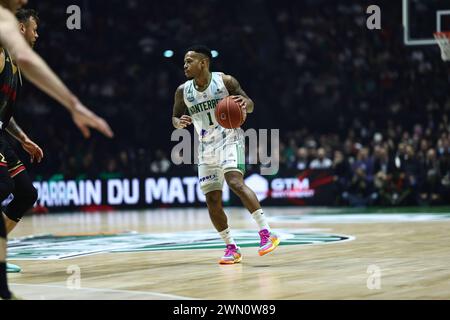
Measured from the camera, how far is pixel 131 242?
11461mm

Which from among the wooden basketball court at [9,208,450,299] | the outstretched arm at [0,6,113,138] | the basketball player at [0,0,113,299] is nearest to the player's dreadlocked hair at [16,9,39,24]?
the wooden basketball court at [9,208,450,299]

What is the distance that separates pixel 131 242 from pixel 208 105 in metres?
3.18

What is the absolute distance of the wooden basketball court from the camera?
6285mm

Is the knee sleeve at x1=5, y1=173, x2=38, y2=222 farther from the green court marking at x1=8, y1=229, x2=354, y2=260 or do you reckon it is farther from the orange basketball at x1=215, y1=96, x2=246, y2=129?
the orange basketball at x1=215, y1=96, x2=246, y2=129

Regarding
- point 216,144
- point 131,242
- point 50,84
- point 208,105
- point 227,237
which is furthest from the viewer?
point 131,242

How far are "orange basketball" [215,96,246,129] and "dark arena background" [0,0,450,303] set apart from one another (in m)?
1.40

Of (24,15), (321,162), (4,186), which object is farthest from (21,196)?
(321,162)

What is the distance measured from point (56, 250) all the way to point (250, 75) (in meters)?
15.3

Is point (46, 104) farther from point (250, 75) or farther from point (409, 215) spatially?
point (409, 215)

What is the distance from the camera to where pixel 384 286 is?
20.9 ft

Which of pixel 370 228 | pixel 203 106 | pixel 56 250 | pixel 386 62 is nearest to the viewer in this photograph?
pixel 203 106

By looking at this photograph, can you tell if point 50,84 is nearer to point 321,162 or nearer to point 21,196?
point 21,196
